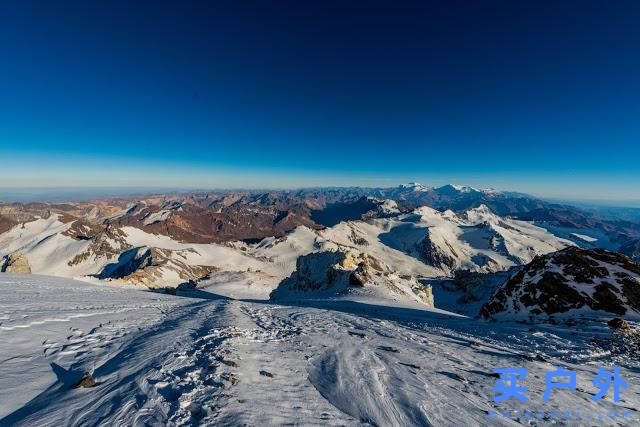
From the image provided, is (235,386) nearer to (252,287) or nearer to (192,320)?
(192,320)

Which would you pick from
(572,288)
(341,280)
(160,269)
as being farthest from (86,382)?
(160,269)

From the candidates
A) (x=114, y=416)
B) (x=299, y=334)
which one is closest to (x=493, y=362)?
(x=299, y=334)

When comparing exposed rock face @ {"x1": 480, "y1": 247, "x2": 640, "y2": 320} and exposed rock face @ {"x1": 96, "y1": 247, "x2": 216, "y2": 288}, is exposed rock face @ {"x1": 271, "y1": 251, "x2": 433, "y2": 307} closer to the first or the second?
exposed rock face @ {"x1": 480, "y1": 247, "x2": 640, "y2": 320}

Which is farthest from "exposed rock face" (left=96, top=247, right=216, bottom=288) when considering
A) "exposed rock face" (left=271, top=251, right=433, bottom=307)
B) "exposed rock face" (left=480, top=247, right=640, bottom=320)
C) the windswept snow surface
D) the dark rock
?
the dark rock

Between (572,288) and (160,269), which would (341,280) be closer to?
(572,288)

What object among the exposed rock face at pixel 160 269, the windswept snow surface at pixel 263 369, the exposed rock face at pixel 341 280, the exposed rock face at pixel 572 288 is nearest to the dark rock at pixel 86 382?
the windswept snow surface at pixel 263 369
